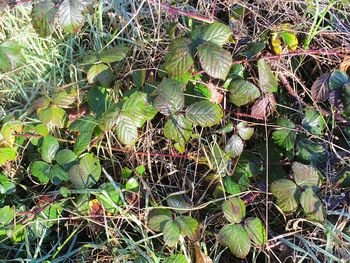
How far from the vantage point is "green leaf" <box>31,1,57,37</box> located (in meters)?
1.48

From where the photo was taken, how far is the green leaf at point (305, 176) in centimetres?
134

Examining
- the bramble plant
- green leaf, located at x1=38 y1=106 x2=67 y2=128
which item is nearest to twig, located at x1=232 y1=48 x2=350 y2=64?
the bramble plant

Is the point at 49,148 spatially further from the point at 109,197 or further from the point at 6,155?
the point at 109,197

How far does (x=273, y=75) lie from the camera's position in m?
1.52

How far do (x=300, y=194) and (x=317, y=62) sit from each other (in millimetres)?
525

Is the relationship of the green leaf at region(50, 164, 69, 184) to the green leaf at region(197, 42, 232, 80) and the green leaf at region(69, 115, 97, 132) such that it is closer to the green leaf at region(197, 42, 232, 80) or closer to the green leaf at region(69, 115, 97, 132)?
the green leaf at region(69, 115, 97, 132)

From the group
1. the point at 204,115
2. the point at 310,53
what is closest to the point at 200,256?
the point at 204,115

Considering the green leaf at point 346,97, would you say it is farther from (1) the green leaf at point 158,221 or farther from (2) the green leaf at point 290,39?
(1) the green leaf at point 158,221

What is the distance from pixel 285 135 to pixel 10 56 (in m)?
0.90

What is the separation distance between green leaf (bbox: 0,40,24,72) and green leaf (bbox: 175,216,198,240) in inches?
28.5

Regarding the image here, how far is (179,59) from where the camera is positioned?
4.63ft

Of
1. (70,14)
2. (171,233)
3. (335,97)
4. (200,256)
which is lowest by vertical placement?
(200,256)

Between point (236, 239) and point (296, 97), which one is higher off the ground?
point (296, 97)

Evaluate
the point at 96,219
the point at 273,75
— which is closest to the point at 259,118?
the point at 273,75
